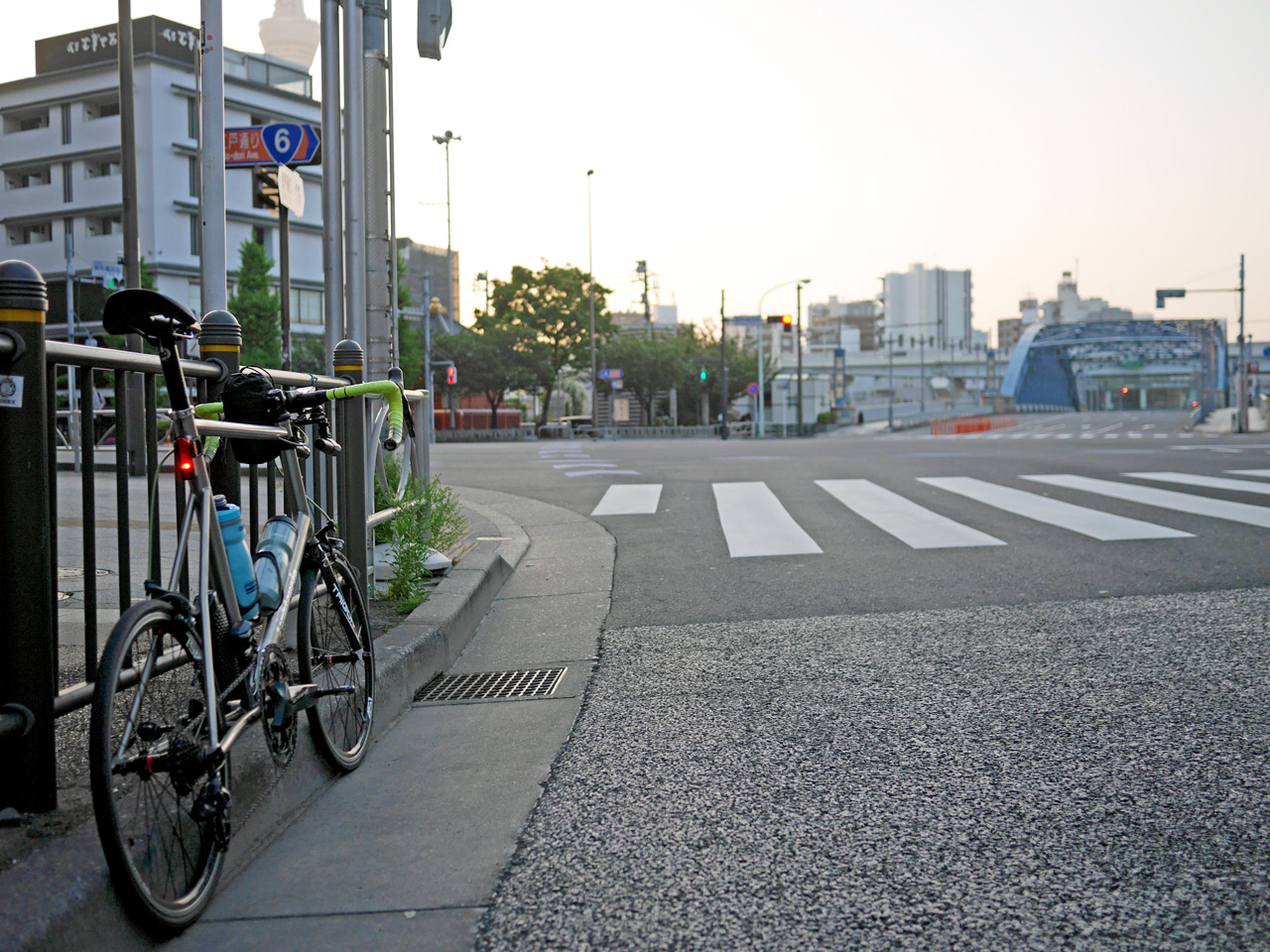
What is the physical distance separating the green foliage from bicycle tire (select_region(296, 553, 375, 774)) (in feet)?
5.49

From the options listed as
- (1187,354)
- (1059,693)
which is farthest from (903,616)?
(1187,354)

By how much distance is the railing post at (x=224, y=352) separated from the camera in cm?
367

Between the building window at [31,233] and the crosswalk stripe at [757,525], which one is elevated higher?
the building window at [31,233]

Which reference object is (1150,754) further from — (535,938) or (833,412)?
(833,412)

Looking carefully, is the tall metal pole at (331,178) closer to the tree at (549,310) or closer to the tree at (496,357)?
the tree at (496,357)

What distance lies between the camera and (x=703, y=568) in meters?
7.56

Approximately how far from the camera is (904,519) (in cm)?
1004

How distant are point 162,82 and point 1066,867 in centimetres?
5645

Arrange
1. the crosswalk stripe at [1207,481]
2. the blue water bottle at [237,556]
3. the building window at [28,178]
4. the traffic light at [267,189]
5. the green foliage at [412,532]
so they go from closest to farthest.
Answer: the blue water bottle at [237,556]
the green foliage at [412,532]
the traffic light at [267,189]
the crosswalk stripe at [1207,481]
the building window at [28,178]

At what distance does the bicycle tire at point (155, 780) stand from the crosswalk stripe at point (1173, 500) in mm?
8857

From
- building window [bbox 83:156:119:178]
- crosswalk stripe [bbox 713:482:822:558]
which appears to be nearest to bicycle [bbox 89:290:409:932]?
crosswalk stripe [bbox 713:482:822:558]

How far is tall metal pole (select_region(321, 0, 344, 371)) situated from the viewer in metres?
7.20

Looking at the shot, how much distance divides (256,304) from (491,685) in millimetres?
42364

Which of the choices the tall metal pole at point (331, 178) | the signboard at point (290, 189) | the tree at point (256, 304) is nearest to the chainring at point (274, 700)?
the tall metal pole at point (331, 178)
